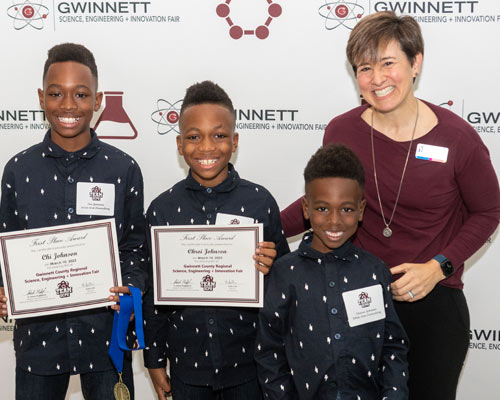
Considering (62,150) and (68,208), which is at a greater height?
(62,150)

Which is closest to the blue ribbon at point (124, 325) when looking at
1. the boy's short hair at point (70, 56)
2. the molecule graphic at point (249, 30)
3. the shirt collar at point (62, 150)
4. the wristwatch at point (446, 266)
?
the shirt collar at point (62, 150)

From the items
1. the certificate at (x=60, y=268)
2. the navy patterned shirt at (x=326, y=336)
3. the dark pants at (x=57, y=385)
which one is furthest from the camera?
the dark pants at (x=57, y=385)

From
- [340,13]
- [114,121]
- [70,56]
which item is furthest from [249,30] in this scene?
[70,56]

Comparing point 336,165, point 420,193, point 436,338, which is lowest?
point 436,338

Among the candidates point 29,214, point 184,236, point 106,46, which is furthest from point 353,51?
point 106,46

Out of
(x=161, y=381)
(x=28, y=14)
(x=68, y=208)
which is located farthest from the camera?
(x=28, y=14)

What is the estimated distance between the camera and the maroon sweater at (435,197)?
2234 millimetres

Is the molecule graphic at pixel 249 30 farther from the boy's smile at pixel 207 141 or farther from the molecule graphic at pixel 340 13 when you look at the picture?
the boy's smile at pixel 207 141

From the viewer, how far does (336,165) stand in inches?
83.4

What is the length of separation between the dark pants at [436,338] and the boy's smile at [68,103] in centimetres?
141

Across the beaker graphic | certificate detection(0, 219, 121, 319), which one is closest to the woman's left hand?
certificate detection(0, 219, 121, 319)

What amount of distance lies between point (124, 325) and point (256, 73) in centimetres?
171

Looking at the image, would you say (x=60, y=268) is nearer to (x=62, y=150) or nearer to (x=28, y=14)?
(x=62, y=150)

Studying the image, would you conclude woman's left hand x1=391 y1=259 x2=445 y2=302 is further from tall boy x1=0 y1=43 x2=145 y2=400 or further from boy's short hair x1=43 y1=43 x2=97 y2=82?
boy's short hair x1=43 y1=43 x2=97 y2=82
